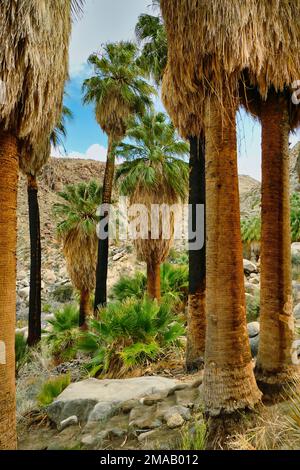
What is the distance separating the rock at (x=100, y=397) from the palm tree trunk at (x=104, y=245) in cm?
650

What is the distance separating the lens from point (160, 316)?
A: 998 centimetres

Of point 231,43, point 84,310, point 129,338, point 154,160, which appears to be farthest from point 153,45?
point 84,310

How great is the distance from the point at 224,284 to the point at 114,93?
13119mm

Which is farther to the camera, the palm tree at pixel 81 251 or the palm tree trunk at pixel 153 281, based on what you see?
the palm tree at pixel 81 251

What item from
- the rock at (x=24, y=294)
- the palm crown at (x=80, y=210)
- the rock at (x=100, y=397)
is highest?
the palm crown at (x=80, y=210)

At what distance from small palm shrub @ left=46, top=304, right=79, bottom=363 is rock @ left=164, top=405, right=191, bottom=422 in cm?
805

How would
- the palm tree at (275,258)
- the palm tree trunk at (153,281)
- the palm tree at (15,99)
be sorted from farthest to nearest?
the palm tree trunk at (153,281), the palm tree at (275,258), the palm tree at (15,99)

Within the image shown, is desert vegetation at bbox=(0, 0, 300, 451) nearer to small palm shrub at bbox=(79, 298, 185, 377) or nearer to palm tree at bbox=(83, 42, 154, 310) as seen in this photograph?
small palm shrub at bbox=(79, 298, 185, 377)

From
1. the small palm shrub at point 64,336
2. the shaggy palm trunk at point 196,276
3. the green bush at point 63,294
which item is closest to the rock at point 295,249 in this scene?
the shaggy palm trunk at point 196,276

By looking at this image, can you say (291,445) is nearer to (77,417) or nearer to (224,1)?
(77,417)

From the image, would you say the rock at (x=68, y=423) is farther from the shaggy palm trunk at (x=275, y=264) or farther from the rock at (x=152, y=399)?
the shaggy palm trunk at (x=275, y=264)

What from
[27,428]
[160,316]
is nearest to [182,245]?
[160,316]

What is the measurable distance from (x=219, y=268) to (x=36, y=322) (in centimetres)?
1134

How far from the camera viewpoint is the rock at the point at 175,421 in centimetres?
497
